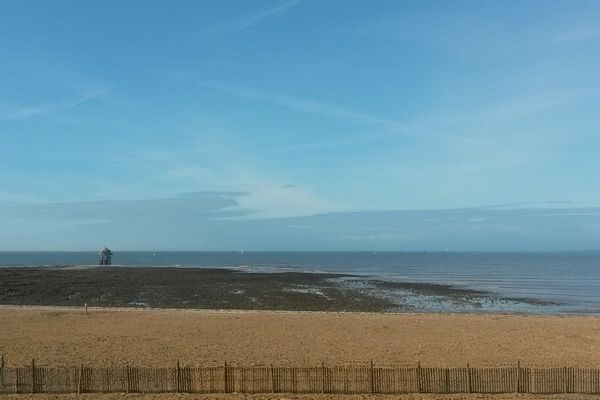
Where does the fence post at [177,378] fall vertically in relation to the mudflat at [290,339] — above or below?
above

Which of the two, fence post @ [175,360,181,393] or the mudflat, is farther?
the mudflat

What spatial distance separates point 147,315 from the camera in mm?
45000

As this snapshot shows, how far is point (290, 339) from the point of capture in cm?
3391

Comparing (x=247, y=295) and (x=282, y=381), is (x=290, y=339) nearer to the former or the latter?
(x=282, y=381)

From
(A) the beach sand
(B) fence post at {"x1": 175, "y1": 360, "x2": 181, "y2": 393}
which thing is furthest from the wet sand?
(B) fence post at {"x1": 175, "y1": 360, "x2": 181, "y2": 393}

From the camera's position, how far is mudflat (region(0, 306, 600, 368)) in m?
28.3

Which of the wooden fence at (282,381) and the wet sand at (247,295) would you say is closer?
the wooden fence at (282,381)

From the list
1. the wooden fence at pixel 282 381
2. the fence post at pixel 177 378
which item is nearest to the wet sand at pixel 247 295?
the wooden fence at pixel 282 381

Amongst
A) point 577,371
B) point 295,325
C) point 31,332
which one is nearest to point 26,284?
point 31,332

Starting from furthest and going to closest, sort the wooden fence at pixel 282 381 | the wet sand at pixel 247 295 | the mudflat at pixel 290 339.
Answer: the wet sand at pixel 247 295
the mudflat at pixel 290 339
the wooden fence at pixel 282 381

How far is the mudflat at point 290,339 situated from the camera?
28.3 metres

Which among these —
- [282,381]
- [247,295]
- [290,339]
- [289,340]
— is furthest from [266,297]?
[282,381]

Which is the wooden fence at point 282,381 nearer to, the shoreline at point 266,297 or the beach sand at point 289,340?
the beach sand at point 289,340

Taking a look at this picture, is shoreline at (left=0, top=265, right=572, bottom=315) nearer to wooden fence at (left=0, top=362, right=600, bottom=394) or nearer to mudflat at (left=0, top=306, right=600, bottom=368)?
mudflat at (left=0, top=306, right=600, bottom=368)
